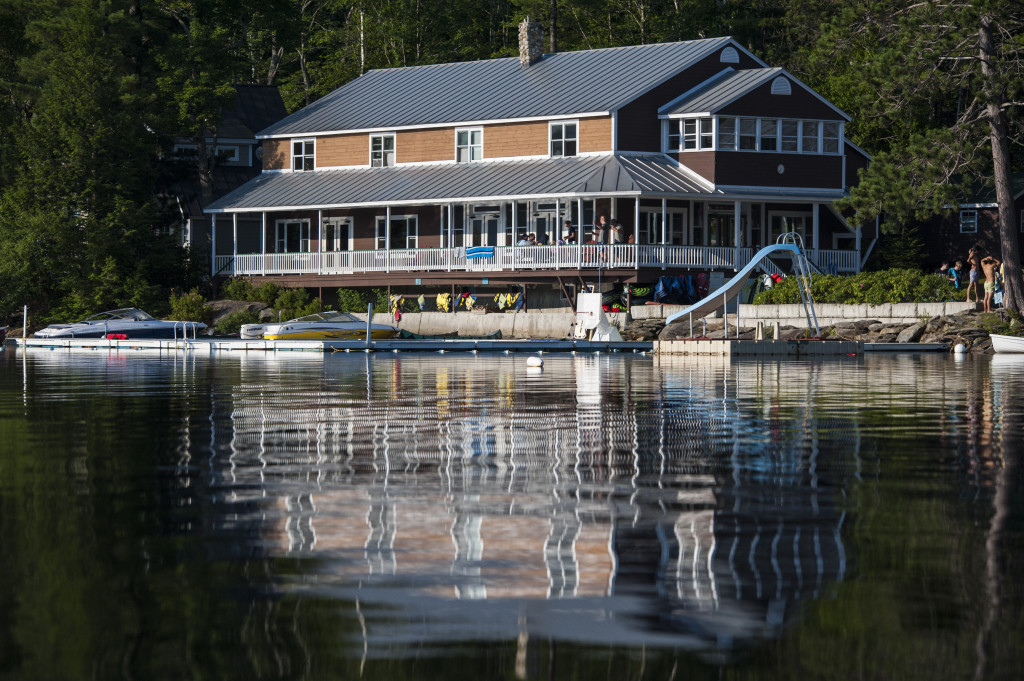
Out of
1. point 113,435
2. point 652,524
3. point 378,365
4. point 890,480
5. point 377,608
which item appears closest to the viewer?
A: point 377,608

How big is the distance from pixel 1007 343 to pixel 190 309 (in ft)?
102

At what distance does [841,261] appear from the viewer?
58.5m

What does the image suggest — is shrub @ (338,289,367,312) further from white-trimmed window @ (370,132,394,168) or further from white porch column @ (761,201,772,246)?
white porch column @ (761,201,772,246)

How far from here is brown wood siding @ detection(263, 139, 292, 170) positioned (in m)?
67.7

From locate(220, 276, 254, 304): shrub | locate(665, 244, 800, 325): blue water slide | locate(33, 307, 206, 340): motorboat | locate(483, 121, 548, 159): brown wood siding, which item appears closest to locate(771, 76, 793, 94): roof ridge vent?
locate(483, 121, 548, 159): brown wood siding

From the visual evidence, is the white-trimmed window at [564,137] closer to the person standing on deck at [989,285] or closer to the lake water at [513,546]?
the person standing on deck at [989,285]

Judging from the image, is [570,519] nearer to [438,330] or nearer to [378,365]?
[378,365]

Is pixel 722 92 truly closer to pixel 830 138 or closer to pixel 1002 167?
pixel 830 138

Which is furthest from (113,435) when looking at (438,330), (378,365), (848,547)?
(438,330)

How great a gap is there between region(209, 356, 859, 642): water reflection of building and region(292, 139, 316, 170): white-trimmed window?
47337mm

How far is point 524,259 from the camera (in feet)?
182

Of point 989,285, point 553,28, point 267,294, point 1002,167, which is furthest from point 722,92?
point 553,28

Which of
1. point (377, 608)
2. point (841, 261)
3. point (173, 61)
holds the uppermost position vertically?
point (173, 61)

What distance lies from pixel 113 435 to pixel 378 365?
2009 centimetres
